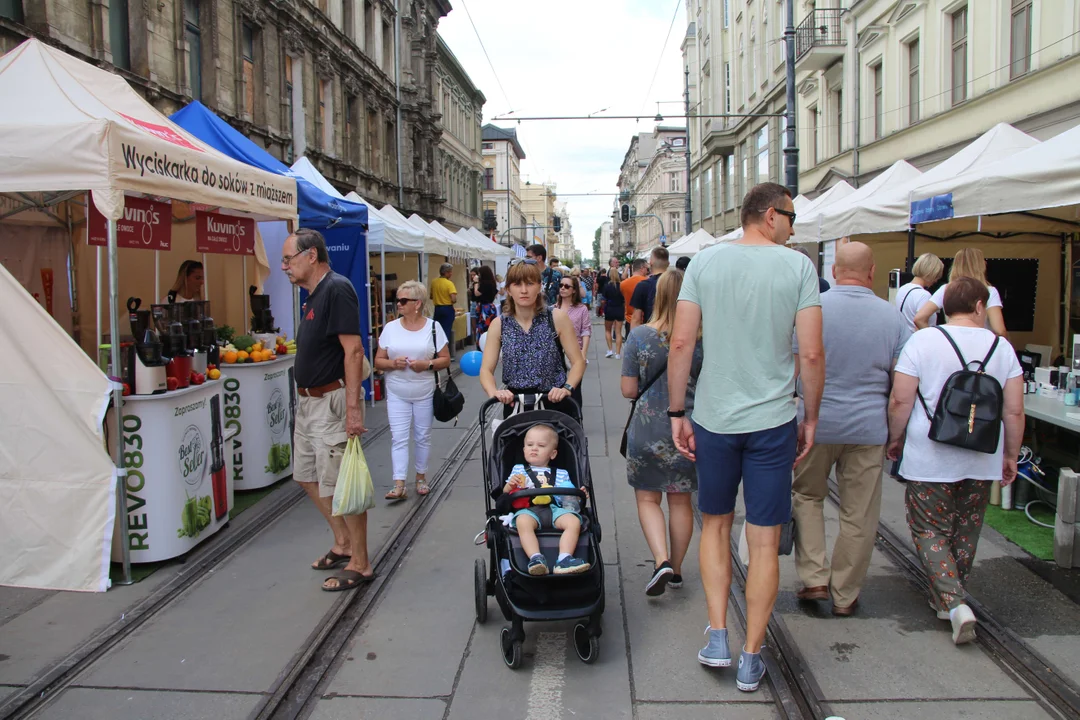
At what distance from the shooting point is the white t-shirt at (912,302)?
24.3 ft

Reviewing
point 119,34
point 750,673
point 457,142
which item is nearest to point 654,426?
point 750,673

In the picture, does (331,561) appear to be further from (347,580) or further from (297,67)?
(297,67)

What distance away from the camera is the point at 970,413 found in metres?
4.07

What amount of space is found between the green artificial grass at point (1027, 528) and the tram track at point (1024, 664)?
1165 millimetres

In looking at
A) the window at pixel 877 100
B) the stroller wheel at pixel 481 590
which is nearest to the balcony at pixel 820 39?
the window at pixel 877 100

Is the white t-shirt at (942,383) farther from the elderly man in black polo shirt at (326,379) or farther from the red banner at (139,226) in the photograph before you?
the red banner at (139,226)

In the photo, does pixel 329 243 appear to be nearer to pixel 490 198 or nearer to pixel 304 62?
pixel 304 62

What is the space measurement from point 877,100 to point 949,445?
19.3 metres

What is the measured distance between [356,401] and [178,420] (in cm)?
144

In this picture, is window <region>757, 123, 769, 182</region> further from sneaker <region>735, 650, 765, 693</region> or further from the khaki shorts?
sneaker <region>735, 650, 765, 693</region>

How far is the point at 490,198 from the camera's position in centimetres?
8281

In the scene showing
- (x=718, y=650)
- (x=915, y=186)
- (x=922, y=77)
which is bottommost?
(x=718, y=650)

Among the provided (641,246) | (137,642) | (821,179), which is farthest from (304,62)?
(641,246)

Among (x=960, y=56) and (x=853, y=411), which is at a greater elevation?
(x=960, y=56)
